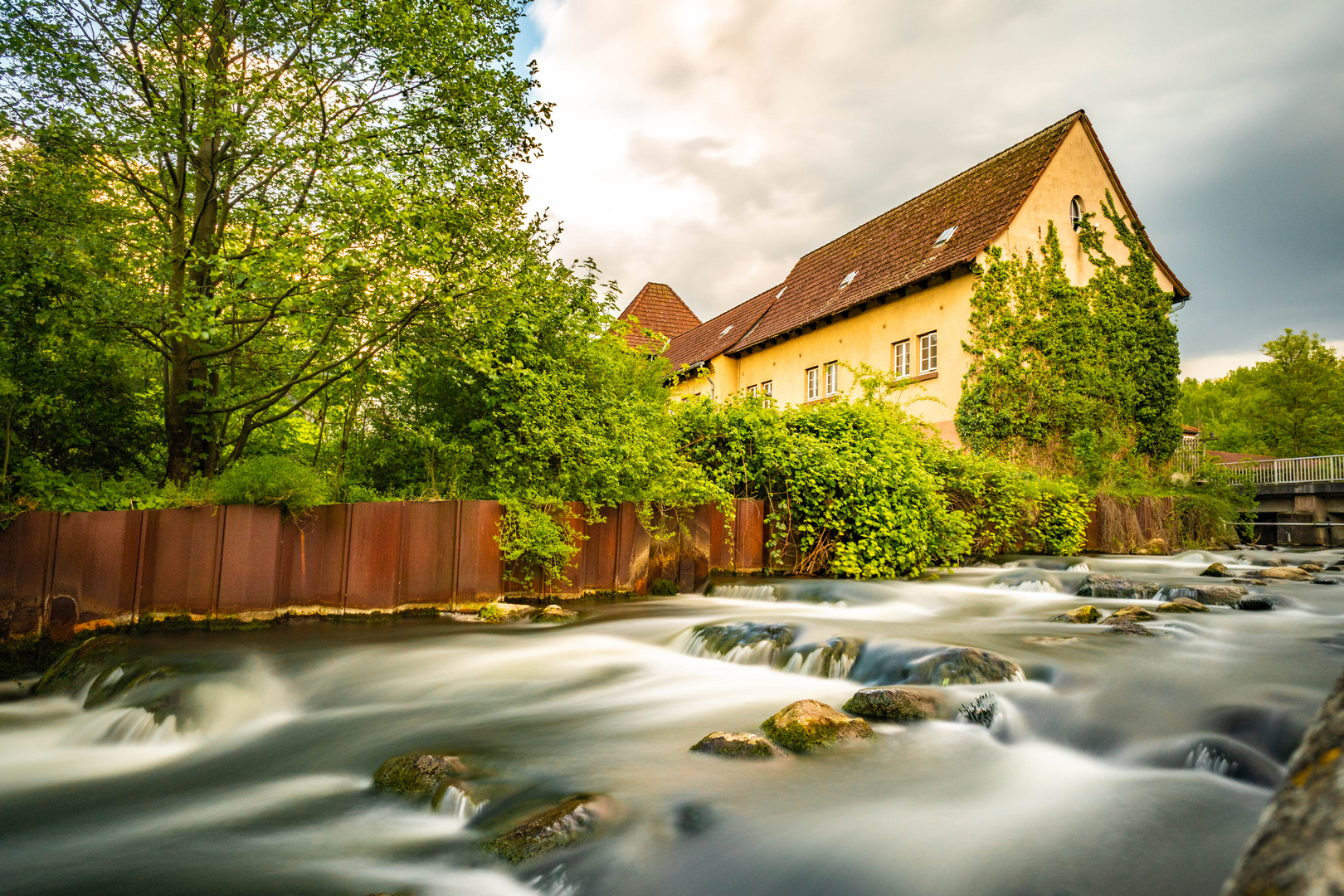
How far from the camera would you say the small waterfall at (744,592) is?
29.8 ft

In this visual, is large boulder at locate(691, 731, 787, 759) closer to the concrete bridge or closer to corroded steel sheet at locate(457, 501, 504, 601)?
corroded steel sheet at locate(457, 501, 504, 601)

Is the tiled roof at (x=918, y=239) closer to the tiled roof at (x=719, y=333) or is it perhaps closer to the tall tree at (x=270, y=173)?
the tiled roof at (x=719, y=333)

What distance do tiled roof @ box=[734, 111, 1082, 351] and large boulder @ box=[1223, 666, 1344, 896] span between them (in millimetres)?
20021

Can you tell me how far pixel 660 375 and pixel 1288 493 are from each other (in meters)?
22.4

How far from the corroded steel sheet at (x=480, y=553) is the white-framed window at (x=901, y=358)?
16.0m

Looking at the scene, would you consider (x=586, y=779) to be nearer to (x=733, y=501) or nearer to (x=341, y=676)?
(x=341, y=676)

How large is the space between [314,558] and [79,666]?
2190 millimetres

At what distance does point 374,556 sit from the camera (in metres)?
7.79

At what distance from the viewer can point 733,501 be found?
10102 mm

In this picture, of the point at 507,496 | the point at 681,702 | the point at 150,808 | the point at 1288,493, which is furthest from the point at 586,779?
the point at 1288,493

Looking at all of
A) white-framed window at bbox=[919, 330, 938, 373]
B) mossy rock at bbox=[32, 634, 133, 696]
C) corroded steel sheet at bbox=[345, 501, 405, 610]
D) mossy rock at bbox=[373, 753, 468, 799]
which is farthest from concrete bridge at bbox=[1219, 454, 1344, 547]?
mossy rock at bbox=[32, 634, 133, 696]

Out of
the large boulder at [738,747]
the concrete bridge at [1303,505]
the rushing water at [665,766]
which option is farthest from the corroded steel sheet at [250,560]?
the concrete bridge at [1303,505]

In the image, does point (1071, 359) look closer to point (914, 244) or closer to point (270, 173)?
point (914, 244)

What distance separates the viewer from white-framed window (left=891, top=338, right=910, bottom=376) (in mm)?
21750
